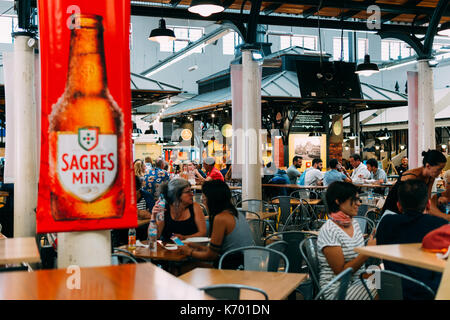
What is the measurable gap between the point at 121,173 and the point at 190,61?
23506 millimetres

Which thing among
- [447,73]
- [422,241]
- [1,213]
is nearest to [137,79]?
[1,213]

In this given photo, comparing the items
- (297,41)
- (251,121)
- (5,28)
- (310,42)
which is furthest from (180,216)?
(310,42)

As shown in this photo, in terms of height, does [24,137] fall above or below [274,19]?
below

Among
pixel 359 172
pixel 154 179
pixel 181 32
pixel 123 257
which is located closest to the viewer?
pixel 123 257

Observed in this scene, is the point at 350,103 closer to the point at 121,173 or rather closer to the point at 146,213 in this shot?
the point at 146,213

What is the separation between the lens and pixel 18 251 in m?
4.04

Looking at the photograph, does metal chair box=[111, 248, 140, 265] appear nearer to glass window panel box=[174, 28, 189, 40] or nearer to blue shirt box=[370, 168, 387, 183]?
blue shirt box=[370, 168, 387, 183]

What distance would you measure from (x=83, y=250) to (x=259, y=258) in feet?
4.66

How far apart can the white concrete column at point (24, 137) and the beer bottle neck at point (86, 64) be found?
14.9 ft

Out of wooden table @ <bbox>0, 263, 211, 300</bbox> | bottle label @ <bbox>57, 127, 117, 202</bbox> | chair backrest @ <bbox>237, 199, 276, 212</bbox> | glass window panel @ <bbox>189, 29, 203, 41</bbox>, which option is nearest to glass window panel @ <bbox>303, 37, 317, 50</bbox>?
glass window panel @ <bbox>189, 29, 203, 41</bbox>

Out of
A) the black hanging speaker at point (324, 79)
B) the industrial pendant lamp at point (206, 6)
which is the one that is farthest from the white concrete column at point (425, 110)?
the industrial pendant lamp at point (206, 6)

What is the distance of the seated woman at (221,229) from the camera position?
4293mm

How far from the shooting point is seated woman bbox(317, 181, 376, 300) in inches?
141

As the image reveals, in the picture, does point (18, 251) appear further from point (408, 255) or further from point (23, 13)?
point (23, 13)
